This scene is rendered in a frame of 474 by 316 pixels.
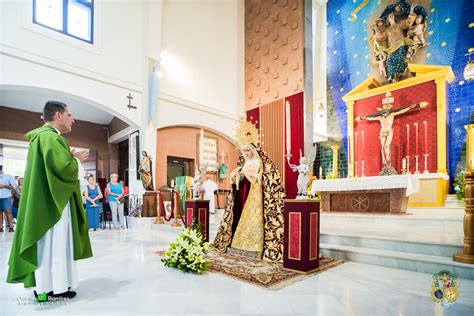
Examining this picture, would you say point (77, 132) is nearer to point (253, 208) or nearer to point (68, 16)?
point (68, 16)

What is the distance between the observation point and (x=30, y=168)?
2.50m

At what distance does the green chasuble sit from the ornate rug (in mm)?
1598

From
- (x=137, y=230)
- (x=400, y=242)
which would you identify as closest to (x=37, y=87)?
(x=137, y=230)

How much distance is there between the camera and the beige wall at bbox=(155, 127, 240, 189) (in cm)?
1042

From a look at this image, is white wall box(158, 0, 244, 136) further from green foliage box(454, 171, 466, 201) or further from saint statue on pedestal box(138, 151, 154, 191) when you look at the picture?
green foliage box(454, 171, 466, 201)

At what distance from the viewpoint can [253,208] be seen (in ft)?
14.4

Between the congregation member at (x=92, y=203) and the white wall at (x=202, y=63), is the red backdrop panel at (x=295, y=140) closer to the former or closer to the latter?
the white wall at (x=202, y=63)

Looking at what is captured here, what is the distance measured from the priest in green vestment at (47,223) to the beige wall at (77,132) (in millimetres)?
9271

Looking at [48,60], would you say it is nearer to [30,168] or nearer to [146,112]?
[146,112]

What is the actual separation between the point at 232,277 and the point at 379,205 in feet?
14.7

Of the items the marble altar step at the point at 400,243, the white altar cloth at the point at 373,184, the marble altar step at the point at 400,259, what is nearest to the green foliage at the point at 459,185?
the white altar cloth at the point at 373,184

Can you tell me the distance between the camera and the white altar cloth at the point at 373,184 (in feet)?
19.5

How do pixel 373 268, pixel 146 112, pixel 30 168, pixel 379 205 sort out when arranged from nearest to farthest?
pixel 30 168 < pixel 373 268 < pixel 379 205 < pixel 146 112

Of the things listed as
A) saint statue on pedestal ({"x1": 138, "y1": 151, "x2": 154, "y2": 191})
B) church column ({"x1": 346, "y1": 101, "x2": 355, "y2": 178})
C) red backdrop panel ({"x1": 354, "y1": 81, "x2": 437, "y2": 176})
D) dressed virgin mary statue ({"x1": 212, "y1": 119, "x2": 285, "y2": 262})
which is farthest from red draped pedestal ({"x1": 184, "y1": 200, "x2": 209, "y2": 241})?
red backdrop panel ({"x1": 354, "y1": 81, "x2": 437, "y2": 176})
